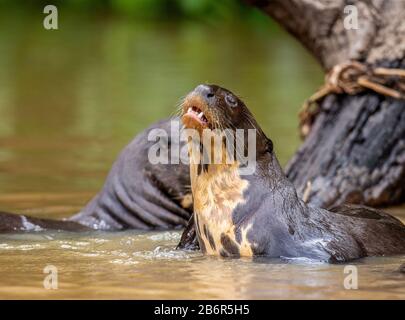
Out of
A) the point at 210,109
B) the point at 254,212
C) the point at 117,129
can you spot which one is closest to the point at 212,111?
the point at 210,109

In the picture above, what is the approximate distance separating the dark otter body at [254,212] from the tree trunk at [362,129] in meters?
1.57

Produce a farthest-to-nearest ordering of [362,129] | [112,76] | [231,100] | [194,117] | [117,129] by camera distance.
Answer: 1. [112,76]
2. [117,129]
3. [362,129]
4. [231,100]
5. [194,117]

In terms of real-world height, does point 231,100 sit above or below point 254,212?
above

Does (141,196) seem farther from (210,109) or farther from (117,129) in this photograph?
(117,129)

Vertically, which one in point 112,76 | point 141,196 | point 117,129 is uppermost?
point 112,76

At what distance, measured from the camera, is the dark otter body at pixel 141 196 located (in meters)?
6.82

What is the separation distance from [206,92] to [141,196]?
5.14ft

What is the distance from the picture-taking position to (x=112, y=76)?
14789 mm

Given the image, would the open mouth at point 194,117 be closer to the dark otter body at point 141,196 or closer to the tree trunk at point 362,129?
the dark otter body at point 141,196

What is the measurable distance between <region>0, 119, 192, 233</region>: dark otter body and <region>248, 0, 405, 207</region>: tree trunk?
27.4 inches

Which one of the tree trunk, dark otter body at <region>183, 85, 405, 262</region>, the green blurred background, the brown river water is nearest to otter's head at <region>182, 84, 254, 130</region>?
dark otter body at <region>183, 85, 405, 262</region>

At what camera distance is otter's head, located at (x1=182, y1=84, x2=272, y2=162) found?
5.47m

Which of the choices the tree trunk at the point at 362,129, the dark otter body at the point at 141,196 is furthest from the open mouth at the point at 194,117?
the tree trunk at the point at 362,129
